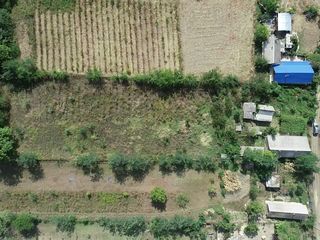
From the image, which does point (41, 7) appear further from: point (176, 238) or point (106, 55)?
point (176, 238)

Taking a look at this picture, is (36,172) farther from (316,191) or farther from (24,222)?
(316,191)

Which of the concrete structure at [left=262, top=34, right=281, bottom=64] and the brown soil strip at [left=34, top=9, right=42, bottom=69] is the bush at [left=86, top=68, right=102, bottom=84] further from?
the concrete structure at [left=262, top=34, right=281, bottom=64]

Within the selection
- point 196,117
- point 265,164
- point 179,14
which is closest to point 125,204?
point 196,117

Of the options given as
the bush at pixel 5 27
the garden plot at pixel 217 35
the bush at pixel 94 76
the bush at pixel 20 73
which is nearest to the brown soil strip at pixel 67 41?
the bush at pixel 94 76

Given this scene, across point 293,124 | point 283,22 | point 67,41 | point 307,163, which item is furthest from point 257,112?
point 67,41

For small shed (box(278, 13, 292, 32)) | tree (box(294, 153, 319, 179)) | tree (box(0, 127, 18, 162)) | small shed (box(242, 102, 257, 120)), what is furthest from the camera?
small shed (box(278, 13, 292, 32))

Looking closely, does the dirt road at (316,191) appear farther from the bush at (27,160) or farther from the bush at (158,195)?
the bush at (27,160)

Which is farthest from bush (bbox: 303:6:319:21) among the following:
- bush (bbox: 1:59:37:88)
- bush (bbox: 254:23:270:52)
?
bush (bbox: 1:59:37:88)
